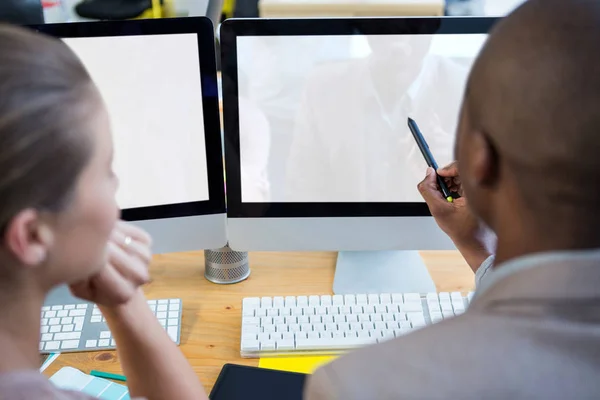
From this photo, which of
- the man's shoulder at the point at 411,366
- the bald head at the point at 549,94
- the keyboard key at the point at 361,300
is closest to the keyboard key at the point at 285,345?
the keyboard key at the point at 361,300

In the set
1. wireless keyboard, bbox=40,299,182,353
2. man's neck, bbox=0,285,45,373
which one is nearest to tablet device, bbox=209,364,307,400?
wireless keyboard, bbox=40,299,182,353

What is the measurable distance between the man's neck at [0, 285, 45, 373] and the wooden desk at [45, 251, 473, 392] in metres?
0.36

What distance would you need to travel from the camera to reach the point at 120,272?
730mm

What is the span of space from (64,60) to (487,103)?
350 mm

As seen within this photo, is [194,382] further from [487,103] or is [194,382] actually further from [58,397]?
[487,103]

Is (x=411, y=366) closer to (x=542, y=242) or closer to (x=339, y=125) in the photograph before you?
(x=542, y=242)

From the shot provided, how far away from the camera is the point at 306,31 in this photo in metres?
0.98

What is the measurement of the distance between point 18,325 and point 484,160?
0.43m

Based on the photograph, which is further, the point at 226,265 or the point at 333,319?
the point at 226,265

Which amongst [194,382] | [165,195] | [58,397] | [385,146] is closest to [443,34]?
[385,146]

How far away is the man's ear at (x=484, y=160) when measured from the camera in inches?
21.9

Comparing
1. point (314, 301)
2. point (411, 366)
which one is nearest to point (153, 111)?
point (314, 301)

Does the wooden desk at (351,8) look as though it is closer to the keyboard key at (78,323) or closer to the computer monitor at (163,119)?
the computer monitor at (163,119)

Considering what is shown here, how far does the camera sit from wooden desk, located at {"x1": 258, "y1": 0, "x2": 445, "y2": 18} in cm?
121
